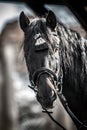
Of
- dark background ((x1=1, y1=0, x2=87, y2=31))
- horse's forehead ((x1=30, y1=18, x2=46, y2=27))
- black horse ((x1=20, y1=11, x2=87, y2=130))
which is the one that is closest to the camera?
black horse ((x1=20, y1=11, x2=87, y2=130))

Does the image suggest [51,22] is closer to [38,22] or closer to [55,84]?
[38,22]

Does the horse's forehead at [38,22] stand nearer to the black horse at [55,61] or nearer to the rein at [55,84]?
the black horse at [55,61]

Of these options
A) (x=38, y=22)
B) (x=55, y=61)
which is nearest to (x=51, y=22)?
(x=38, y=22)

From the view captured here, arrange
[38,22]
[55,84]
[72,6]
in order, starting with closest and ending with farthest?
[55,84] → [38,22] → [72,6]

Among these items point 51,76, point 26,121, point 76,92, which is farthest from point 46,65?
point 26,121


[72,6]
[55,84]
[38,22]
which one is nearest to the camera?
[55,84]

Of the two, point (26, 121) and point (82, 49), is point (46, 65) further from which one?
point (26, 121)

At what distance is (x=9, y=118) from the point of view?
3926mm

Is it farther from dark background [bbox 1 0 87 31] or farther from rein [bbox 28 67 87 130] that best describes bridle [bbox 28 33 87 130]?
dark background [bbox 1 0 87 31]

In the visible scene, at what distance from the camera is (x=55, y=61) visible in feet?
12.2

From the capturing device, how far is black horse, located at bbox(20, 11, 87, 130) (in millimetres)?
3666

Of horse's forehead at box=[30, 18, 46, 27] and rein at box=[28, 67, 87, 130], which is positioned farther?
horse's forehead at box=[30, 18, 46, 27]

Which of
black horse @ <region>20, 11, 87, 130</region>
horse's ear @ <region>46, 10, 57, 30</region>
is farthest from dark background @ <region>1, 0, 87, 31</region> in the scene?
horse's ear @ <region>46, 10, 57, 30</region>

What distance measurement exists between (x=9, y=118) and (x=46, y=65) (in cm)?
45
